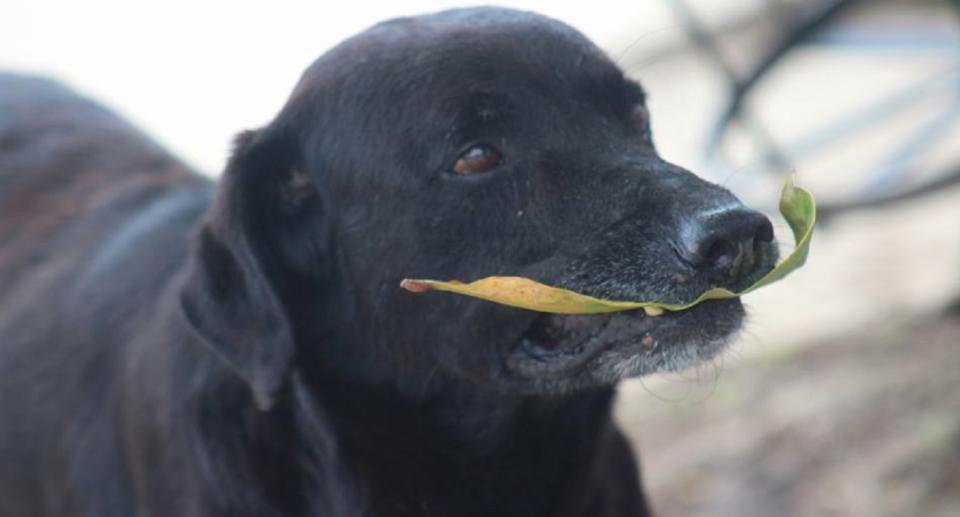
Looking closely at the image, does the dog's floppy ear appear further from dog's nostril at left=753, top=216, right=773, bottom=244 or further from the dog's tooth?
dog's nostril at left=753, top=216, right=773, bottom=244

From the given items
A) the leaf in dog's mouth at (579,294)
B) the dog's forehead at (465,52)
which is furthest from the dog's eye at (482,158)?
the leaf in dog's mouth at (579,294)

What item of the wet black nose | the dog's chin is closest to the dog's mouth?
the dog's chin

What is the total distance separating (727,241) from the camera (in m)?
2.57

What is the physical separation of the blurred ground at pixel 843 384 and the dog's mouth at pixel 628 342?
0.10m

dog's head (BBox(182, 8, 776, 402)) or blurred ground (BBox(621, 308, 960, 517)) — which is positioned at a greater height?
dog's head (BBox(182, 8, 776, 402))

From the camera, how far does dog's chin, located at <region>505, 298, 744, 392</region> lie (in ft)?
8.97

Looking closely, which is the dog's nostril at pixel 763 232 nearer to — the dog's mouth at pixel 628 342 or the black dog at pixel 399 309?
the black dog at pixel 399 309

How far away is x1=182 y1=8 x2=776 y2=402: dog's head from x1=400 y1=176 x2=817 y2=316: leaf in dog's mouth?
34 mm

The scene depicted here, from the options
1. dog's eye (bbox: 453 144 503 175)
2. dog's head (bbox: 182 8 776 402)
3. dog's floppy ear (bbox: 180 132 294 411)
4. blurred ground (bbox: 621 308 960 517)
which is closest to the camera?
dog's head (bbox: 182 8 776 402)

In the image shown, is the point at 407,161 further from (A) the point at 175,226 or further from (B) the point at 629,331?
Answer: (A) the point at 175,226

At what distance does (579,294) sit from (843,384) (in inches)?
116

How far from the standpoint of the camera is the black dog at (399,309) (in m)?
2.77

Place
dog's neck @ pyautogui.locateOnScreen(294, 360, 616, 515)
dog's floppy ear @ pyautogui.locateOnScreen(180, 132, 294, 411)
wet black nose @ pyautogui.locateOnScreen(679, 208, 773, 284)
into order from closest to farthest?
wet black nose @ pyautogui.locateOnScreen(679, 208, 773, 284) < dog's floppy ear @ pyautogui.locateOnScreen(180, 132, 294, 411) < dog's neck @ pyautogui.locateOnScreen(294, 360, 616, 515)

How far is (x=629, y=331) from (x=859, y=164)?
19.0 feet
